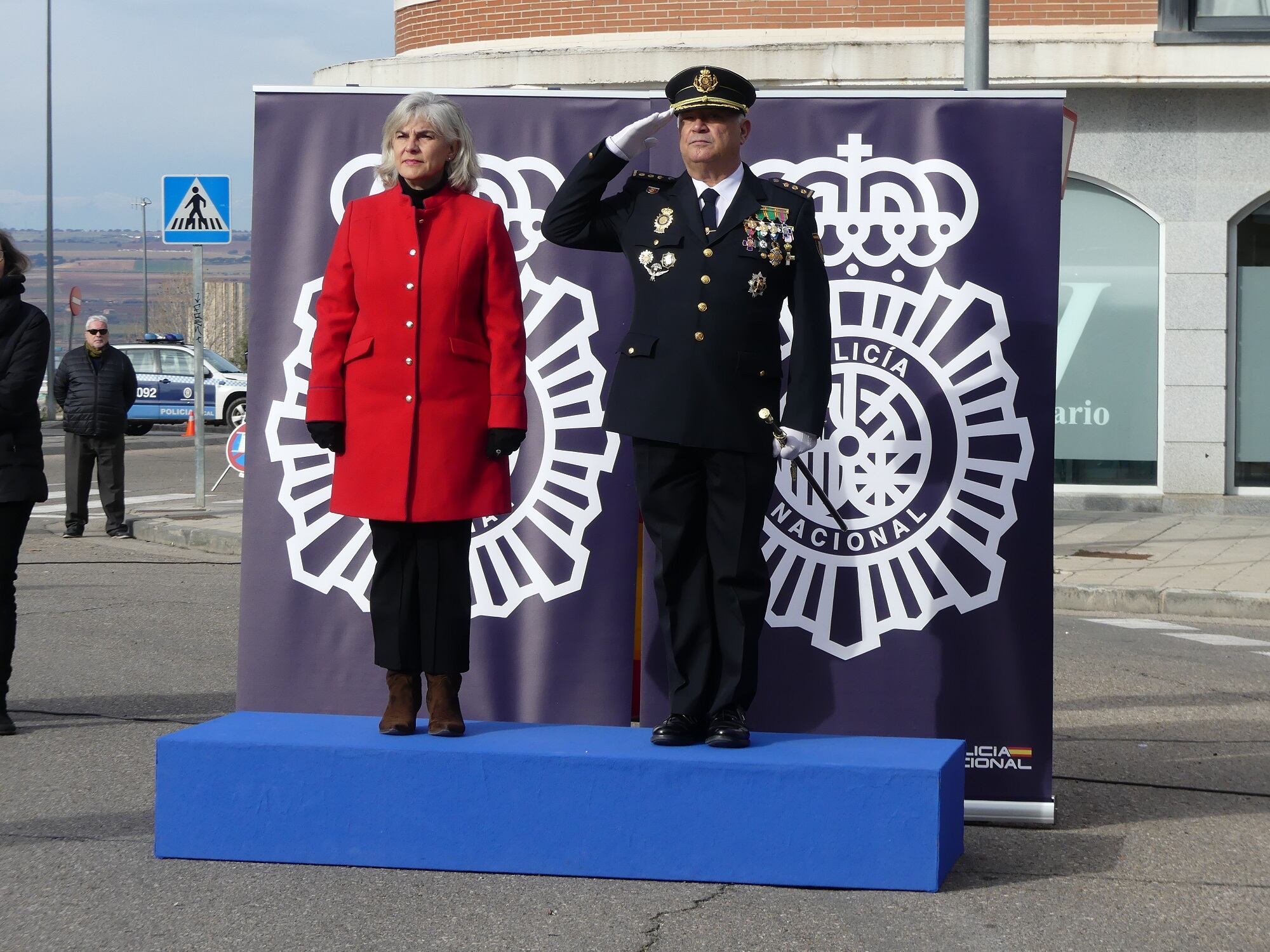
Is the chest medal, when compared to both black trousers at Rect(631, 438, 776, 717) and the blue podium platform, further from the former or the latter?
the blue podium platform

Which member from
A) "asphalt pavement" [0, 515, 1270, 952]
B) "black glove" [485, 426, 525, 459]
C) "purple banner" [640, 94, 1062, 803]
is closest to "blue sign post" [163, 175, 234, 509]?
"asphalt pavement" [0, 515, 1270, 952]

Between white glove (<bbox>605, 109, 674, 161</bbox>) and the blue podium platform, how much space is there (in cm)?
172

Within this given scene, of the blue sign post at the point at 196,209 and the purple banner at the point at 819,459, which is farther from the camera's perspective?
the blue sign post at the point at 196,209

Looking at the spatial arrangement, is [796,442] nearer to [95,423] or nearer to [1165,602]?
[1165,602]

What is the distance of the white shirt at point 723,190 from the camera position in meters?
4.94

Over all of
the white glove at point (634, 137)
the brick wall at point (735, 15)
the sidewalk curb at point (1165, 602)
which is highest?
the brick wall at point (735, 15)

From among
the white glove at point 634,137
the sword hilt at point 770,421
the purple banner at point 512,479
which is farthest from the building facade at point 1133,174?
the sword hilt at point 770,421

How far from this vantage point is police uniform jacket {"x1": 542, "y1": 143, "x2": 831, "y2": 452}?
486 centimetres

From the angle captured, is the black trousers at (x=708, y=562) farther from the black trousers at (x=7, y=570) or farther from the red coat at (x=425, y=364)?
the black trousers at (x=7, y=570)

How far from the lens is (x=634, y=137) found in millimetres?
4867

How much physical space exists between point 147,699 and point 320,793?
2913 millimetres

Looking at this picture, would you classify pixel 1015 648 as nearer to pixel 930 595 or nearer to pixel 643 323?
pixel 930 595

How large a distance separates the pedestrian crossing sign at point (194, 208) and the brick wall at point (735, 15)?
161 inches

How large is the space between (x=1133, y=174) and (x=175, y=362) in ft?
68.8
